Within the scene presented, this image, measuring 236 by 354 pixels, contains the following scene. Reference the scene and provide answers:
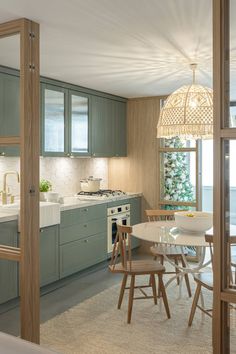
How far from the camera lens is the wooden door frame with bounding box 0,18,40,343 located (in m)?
2.77

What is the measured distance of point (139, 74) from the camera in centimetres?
448

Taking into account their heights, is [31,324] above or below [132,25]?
below

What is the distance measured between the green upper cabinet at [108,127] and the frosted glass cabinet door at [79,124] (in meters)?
0.17

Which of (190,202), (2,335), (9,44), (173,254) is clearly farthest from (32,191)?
(190,202)

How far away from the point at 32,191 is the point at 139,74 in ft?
7.42

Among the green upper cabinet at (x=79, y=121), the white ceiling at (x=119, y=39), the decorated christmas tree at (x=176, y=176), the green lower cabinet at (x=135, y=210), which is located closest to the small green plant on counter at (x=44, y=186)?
the green upper cabinet at (x=79, y=121)

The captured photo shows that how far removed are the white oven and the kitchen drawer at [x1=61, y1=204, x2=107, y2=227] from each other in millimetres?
166

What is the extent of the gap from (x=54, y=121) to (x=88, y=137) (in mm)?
821

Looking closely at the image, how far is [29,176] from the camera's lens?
9.18ft

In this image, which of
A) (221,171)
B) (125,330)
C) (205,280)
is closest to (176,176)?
(205,280)

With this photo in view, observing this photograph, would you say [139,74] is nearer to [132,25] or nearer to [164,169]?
[132,25]

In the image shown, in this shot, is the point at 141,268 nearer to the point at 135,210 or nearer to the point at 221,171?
the point at 221,171

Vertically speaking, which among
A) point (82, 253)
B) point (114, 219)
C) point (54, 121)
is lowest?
point (82, 253)

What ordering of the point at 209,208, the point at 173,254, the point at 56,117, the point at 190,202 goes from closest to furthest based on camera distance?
1. the point at 173,254
2. the point at 56,117
3. the point at 190,202
4. the point at 209,208
